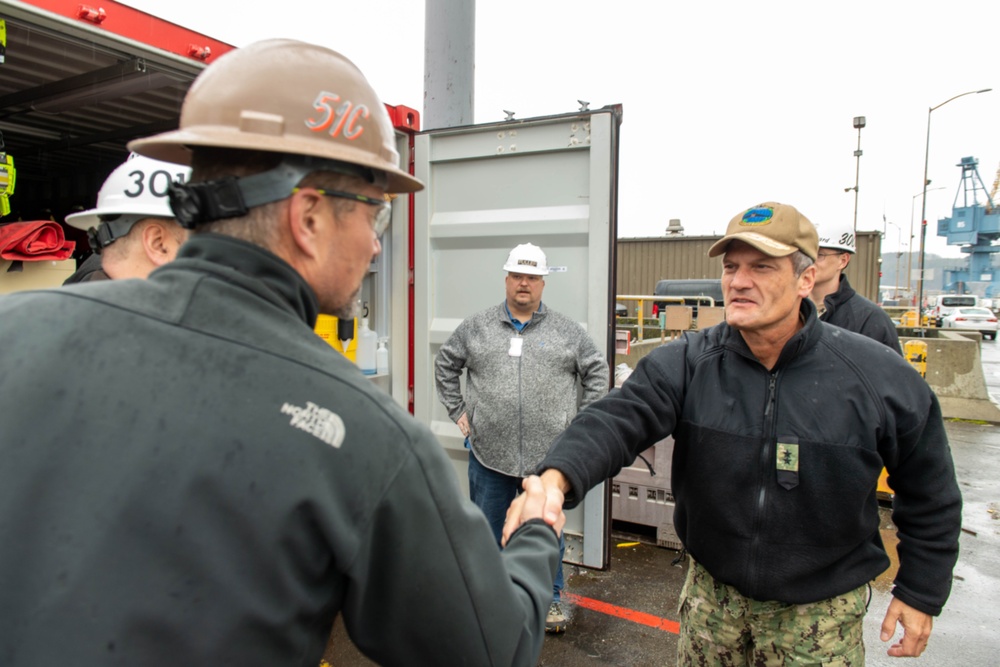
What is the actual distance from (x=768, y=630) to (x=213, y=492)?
192cm

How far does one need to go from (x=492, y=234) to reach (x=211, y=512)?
3115 millimetres

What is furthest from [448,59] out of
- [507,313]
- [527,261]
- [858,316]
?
[858,316]

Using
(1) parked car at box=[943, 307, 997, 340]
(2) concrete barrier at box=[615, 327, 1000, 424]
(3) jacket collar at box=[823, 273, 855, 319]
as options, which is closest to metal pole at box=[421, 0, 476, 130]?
(3) jacket collar at box=[823, 273, 855, 319]

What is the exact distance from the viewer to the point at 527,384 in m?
3.56

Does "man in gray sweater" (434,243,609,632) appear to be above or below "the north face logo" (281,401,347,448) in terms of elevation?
below

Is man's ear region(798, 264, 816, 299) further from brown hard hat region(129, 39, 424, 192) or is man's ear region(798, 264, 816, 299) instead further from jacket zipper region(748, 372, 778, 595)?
brown hard hat region(129, 39, 424, 192)

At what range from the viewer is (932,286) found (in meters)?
128

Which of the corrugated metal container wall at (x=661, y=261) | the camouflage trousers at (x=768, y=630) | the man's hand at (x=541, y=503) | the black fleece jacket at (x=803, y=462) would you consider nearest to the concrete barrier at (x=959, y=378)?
the black fleece jacket at (x=803, y=462)

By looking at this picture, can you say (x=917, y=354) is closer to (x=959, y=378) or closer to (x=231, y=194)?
(x=959, y=378)

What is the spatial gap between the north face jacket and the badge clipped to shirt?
2.56m

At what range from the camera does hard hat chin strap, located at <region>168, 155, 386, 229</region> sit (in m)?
1.03

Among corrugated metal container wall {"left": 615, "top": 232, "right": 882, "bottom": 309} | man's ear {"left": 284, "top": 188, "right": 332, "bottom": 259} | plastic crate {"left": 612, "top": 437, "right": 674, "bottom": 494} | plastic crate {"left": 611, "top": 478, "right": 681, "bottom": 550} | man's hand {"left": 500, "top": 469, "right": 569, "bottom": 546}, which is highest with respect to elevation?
corrugated metal container wall {"left": 615, "top": 232, "right": 882, "bottom": 309}

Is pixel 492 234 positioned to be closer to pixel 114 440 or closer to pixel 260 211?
pixel 260 211

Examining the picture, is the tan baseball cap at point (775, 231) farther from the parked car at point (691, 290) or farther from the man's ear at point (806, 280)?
the parked car at point (691, 290)
